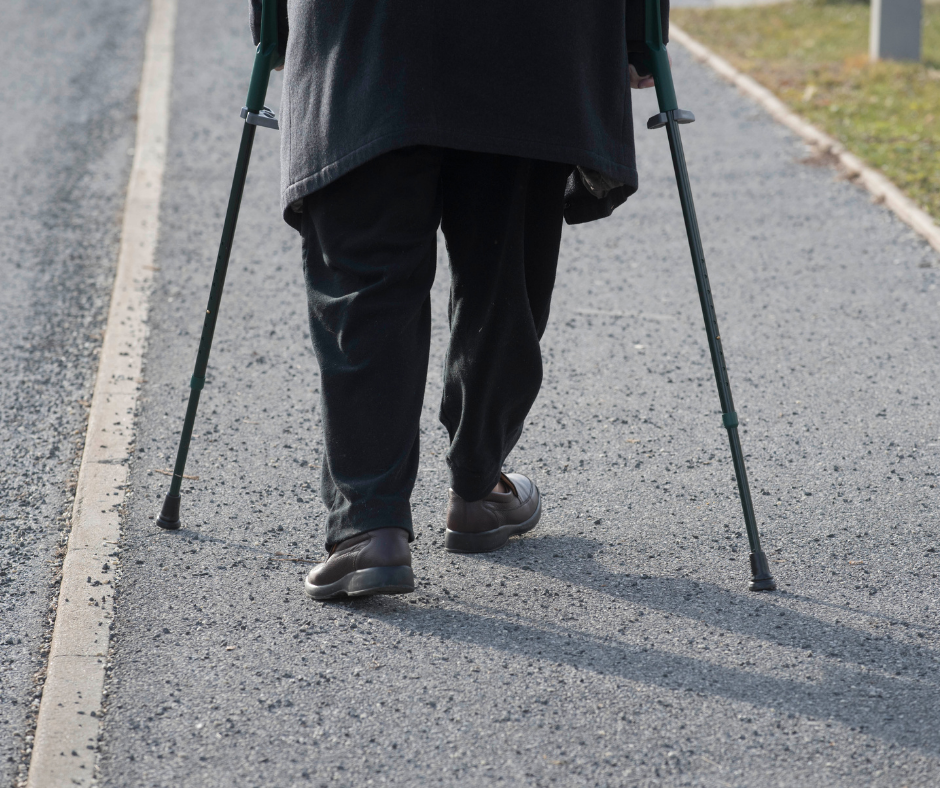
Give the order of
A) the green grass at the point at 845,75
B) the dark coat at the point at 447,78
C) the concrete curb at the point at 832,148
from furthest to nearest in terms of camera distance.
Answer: the green grass at the point at 845,75 → the concrete curb at the point at 832,148 → the dark coat at the point at 447,78

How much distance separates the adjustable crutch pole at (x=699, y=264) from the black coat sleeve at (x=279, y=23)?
2.87 ft

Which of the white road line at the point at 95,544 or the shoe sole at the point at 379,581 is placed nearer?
the white road line at the point at 95,544

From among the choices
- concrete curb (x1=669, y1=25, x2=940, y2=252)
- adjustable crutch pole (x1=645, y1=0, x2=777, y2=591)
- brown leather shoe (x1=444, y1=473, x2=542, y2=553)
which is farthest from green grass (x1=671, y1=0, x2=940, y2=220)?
brown leather shoe (x1=444, y1=473, x2=542, y2=553)

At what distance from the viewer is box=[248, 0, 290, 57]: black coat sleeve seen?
270cm

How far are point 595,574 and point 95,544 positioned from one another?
4.39 ft

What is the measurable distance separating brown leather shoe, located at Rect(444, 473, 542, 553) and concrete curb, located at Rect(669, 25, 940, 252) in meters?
3.50

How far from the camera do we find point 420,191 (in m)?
2.48

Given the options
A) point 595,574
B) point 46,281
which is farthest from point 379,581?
point 46,281

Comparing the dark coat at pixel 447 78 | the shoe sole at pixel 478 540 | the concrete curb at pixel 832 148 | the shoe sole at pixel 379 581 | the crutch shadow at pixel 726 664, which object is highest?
the dark coat at pixel 447 78

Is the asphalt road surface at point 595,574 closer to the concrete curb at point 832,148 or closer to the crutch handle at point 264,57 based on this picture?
the concrete curb at point 832,148

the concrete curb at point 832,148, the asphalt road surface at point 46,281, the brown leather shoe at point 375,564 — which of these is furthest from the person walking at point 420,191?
the concrete curb at point 832,148

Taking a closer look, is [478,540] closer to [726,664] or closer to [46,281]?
[726,664]

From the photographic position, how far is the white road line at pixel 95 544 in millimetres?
2207

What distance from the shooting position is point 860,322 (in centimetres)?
475
